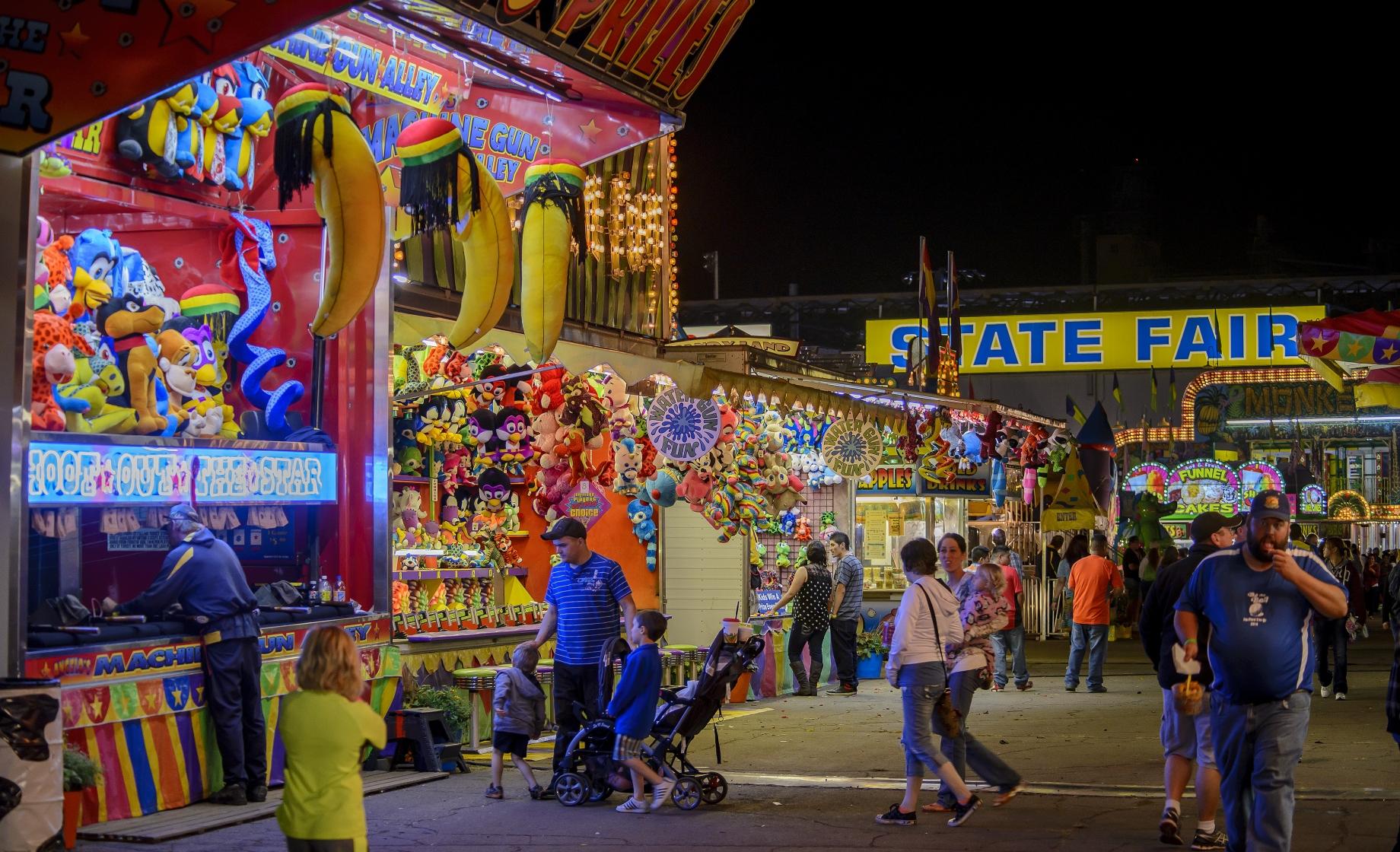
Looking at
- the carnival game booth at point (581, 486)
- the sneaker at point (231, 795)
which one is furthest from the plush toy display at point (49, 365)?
the carnival game booth at point (581, 486)

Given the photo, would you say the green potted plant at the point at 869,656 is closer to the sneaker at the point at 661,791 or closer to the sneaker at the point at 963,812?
the sneaker at the point at 661,791

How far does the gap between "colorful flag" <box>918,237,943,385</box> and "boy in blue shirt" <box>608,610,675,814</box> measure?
13871 mm

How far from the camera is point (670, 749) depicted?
10.3 meters

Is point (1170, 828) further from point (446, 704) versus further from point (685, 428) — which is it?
point (685, 428)

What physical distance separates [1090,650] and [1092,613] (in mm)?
491

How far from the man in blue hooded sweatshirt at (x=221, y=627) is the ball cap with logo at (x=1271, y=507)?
6.30 m

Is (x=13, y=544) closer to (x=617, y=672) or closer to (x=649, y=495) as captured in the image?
(x=617, y=672)

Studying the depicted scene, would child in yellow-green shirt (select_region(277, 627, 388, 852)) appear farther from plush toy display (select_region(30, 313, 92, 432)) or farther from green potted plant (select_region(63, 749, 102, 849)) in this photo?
plush toy display (select_region(30, 313, 92, 432))

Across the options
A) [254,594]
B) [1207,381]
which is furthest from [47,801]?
[1207,381]

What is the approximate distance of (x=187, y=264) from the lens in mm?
11867

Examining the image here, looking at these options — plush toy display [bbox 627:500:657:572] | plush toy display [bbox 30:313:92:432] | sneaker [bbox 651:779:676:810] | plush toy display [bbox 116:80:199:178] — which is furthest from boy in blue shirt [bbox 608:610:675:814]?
plush toy display [bbox 627:500:657:572]

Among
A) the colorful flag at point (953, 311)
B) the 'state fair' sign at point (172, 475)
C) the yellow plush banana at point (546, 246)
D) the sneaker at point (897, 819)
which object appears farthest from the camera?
the colorful flag at point (953, 311)

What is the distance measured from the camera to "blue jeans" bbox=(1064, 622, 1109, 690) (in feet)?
61.0

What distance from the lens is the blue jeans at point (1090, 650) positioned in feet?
61.0
